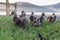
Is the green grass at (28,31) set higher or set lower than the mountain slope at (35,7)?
lower

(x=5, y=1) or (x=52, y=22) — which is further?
(x=5, y=1)

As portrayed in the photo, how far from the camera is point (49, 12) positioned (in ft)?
26.0

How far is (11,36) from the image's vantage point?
651cm

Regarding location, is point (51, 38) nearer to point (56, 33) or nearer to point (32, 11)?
point (56, 33)

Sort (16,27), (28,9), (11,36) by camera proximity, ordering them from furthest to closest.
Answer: (28,9), (16,27), (11,36)

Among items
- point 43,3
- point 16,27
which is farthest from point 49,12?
point 16,27

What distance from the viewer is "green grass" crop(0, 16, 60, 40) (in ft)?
21.4

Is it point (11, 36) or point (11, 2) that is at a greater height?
point (11, 2)

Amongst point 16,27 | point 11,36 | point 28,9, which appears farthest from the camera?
point 28,9

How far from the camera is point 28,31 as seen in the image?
22.5 feet

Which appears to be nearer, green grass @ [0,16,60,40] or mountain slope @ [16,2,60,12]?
green grass @ [0,16,60,40]

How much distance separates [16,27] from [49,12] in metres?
1.21

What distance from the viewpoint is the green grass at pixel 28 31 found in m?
6.53

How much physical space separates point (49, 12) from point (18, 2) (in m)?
0.73
